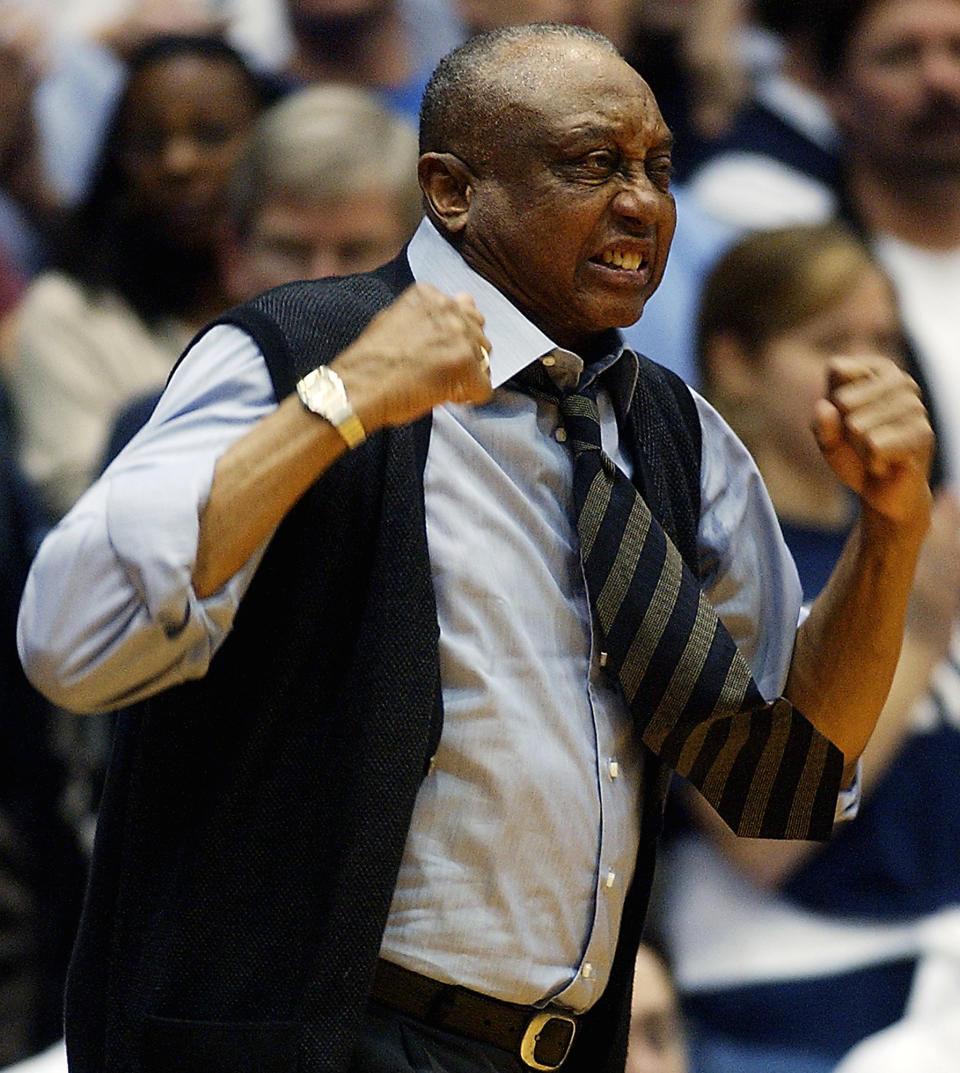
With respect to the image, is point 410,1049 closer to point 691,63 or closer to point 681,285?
point 681,285

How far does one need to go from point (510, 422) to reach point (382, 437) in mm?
171

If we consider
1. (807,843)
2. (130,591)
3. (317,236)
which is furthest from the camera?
(317,236)

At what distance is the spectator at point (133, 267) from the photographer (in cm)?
388

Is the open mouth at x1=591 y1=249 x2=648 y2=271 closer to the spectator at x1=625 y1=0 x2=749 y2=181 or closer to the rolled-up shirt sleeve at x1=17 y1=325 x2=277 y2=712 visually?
the rolled-up shirt sleeve at x1=17 y1=325 x2=277 y2=712

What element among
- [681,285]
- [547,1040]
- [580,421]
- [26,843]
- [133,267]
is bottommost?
[26,843]

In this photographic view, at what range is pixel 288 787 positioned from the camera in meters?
1.78

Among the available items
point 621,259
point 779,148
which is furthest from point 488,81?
point 779,148

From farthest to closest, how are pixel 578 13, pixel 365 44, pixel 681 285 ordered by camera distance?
pixel 365 44 → pixel 578 13 → pixel 681 285

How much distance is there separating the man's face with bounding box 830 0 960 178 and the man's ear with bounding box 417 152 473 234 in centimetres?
245

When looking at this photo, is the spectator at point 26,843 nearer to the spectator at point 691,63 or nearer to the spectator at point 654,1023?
the spectator at point 654,1023

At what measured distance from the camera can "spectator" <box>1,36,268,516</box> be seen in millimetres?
3879

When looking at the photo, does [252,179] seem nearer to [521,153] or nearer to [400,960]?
[521,153]

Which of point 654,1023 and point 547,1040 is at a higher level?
point 547,1040

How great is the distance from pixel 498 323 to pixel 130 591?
1.80 ft
